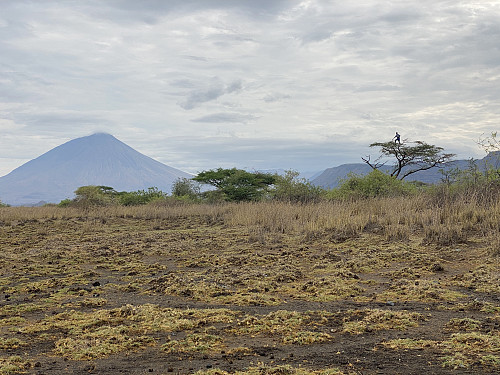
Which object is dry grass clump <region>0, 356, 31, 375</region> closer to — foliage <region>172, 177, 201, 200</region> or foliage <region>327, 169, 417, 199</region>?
foliage <region>327, 169, 417, 199</region>

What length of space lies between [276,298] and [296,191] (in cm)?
1586

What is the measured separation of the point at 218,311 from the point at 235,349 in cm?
144

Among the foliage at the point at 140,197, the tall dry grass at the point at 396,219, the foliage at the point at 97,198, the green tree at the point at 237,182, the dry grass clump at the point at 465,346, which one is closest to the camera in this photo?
the dry grass clump at the point at 465,346

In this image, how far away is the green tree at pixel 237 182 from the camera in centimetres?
3434

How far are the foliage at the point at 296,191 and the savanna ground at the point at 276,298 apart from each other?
24.3 feet


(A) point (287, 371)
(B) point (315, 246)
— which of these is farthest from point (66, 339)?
(B) point (315, 246)

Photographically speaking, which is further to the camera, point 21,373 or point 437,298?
point 437,298

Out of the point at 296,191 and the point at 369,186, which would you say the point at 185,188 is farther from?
the point at 369,186

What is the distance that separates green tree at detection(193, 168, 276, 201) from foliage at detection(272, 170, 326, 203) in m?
8.25

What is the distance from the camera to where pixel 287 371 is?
3.63m

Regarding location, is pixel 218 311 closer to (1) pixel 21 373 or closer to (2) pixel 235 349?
→ (2) pixel 235 349

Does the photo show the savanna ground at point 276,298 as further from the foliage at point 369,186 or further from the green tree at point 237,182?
the green tree at point 237,182

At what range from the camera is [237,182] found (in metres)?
35.5

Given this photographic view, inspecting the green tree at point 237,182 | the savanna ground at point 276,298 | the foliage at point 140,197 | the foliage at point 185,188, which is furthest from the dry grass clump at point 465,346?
the foliage at point 185,188
